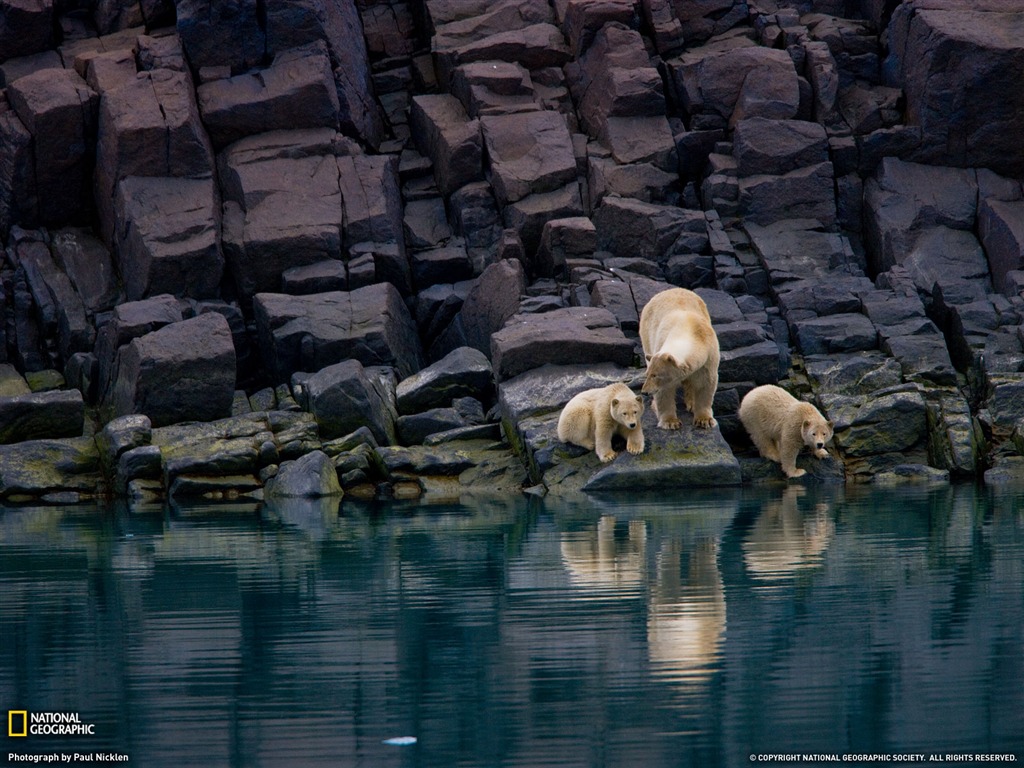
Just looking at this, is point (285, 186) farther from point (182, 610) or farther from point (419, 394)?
point (182, 610)

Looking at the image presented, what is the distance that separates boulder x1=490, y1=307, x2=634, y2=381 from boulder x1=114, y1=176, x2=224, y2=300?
7774mm

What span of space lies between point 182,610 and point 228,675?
96.7 inches

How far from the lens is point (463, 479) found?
68.4 ft

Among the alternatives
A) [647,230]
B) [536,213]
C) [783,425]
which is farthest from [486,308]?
[783,425]

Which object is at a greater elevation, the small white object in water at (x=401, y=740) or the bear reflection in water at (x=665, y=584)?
the bear reflection in water at (x=665, y=584)

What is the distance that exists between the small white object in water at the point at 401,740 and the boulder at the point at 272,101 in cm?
2471

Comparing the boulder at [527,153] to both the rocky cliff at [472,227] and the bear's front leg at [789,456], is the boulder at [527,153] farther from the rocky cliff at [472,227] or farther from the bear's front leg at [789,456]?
the bear's front leg at [789,456]

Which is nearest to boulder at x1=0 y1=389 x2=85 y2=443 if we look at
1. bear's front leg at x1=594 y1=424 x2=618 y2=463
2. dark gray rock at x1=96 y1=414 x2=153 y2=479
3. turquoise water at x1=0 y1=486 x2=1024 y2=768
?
dark gray rock at x1=96 y1=414 x2=153 y2=479

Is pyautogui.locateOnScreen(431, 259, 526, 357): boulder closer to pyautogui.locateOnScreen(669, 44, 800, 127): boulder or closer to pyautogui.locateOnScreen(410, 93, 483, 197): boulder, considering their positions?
pyautogui.locateOnScreen(410, 93, 483, 197): boulder

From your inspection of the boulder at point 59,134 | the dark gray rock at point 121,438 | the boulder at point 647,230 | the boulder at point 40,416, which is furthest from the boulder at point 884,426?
the boulder at point 59,134

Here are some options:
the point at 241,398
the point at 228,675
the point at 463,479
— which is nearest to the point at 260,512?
the point at 463,479

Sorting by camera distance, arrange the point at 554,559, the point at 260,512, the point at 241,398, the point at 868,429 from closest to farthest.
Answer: the point at 554,559 → the point at 260,512 → the point at 868,429 → the point at 241,398

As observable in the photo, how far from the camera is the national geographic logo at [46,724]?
260 inches

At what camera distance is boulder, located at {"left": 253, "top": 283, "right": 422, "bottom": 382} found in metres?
24.9
